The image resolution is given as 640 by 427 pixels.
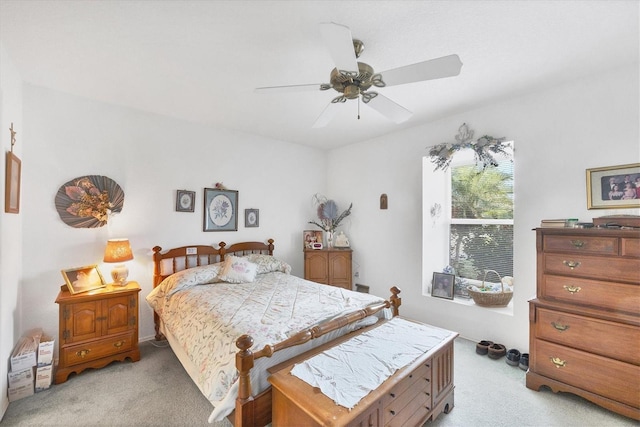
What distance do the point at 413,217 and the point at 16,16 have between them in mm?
3872

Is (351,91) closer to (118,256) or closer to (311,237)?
(118,256)

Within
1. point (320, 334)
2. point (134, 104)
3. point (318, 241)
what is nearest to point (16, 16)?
point (134, 104)

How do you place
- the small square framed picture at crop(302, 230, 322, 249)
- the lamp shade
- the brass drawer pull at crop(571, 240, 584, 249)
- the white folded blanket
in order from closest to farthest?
the white folded blanket < the brass drawer pull at crop(571, 240, 584, 249) < the lamp shade < the small square framed picture at crop(302, 230, 322, 249)

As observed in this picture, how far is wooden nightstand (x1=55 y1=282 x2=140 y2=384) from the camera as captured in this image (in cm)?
235

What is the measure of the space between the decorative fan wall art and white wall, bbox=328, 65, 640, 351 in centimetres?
322

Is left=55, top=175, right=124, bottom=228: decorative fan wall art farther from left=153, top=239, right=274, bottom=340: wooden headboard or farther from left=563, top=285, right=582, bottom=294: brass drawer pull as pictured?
left=563, top=285, right=582, bottom=294: brass drawer pull

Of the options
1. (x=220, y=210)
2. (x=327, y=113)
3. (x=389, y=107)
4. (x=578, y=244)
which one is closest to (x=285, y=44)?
(x=327, y=113)

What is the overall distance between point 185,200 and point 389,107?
8.65 feet

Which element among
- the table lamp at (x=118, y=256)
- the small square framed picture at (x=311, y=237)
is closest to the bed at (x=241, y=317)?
the table lamp at (x=118, y=256)

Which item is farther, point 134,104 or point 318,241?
point 318,241

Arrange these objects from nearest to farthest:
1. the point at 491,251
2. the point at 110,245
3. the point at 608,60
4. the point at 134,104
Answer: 1. the point at 608,60
2. the point at 110,245
3. the point at 134,104
4. the point at 491,251

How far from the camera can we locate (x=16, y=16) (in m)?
1.66

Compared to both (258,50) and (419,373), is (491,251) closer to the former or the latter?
(419,373)

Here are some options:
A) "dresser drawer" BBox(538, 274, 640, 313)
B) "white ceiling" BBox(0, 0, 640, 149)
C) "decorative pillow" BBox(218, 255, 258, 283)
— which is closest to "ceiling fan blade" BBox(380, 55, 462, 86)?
"white ceiling" BBox(0, 0, 640, 149)
